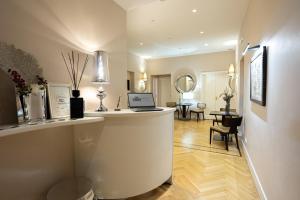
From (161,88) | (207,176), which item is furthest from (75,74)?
(161,88)

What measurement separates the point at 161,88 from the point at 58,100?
26.2 feet

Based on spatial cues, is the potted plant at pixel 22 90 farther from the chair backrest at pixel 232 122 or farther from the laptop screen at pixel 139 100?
the chair backrest at pixel 232 122

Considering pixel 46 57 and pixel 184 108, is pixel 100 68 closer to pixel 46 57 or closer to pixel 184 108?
pixel 46 57

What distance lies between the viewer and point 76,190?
1.67 meters

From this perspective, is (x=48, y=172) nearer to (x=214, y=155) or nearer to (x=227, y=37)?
(x=214, y=155)

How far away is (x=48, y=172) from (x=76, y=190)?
1.46 ft

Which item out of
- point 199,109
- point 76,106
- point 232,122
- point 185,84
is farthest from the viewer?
point 185,84

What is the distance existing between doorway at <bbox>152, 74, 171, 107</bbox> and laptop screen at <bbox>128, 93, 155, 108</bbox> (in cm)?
706

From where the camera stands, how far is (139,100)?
235cm

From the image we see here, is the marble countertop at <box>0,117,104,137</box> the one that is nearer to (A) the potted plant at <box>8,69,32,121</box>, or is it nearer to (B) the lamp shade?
(A) the potted plant at <box>8,69,32,121</box>

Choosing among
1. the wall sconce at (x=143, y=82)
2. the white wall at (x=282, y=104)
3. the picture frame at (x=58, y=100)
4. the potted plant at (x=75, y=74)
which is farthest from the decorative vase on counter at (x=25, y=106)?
the wall sconce at (x=143, y=82)

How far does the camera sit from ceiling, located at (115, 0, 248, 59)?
11.4 feet

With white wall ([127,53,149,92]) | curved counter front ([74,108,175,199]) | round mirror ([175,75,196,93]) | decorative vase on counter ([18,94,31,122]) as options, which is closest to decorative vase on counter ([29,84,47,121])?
decorative vase on counter ([18,94,31,122])

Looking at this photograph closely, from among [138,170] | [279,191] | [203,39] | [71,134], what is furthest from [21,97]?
[203,39]
